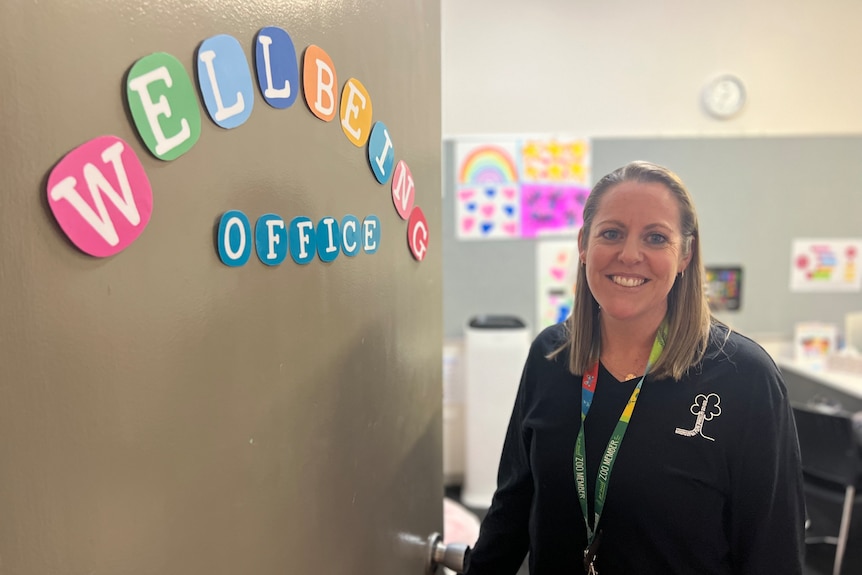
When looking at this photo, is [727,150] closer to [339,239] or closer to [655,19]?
[655,19]

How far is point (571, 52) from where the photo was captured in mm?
3279

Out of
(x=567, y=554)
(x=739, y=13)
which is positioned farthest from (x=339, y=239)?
(x=739, y=13)

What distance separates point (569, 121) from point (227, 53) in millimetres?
3053

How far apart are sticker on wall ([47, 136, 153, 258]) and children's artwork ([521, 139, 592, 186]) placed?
3.06m

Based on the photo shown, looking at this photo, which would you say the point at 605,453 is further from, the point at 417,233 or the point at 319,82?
the point at 319,82

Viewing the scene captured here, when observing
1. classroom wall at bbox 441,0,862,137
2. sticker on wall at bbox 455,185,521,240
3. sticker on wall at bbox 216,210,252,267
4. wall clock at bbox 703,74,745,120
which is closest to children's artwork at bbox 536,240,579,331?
sticker on wall at bbox 455,185,521,240

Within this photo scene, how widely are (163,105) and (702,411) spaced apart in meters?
0.82

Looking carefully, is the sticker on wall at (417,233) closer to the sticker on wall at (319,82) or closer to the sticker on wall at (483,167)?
the sticker on wall at (319,82)

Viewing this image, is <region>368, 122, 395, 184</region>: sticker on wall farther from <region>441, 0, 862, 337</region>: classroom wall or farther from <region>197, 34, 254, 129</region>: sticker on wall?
<region>441, 0, 862, 337</region>: classroom wall

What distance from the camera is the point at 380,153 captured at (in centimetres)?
83

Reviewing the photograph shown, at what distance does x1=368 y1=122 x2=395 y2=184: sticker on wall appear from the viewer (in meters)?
0.81

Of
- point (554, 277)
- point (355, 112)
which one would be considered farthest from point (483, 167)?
point (355, 112)

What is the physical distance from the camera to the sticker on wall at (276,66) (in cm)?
58

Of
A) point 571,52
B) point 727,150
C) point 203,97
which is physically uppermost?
point 571,52
